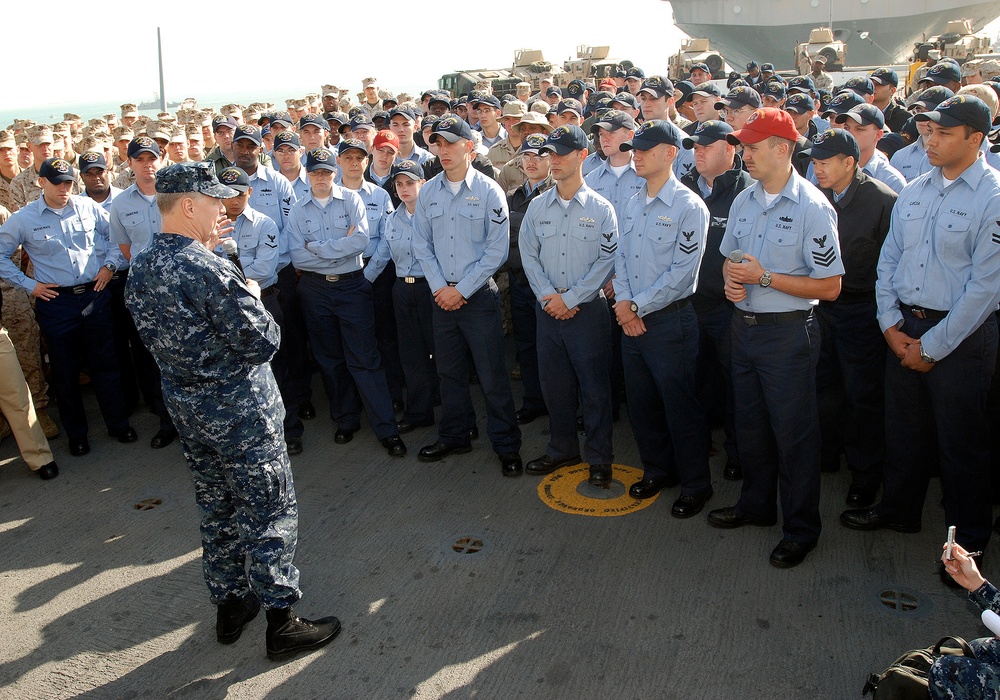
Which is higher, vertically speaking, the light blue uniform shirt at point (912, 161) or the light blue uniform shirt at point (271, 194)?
the light blue uniform shirt at point (912, 161)

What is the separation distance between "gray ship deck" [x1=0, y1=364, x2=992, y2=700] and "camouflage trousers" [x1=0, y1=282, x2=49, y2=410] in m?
1.66

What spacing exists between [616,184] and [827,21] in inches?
1888

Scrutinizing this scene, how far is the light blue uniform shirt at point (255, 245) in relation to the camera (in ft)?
18.7

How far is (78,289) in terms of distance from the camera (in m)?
6.08

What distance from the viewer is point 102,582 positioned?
14.3 feet

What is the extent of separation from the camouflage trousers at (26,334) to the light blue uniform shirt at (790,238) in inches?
227

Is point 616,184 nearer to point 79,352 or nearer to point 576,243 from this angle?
point 576,243

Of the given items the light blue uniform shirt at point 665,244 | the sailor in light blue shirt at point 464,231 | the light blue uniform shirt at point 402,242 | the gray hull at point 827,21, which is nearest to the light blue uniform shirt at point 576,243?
the light blue uniform shirt at point 665,244

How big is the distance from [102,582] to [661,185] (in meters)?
3.91

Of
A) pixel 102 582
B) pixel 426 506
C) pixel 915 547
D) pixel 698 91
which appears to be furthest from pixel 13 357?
pixel 698 91

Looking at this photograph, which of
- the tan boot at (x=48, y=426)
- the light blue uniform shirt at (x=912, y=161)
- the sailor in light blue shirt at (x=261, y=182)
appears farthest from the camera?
the sailor in light blue shirt at (x=261, y=182)

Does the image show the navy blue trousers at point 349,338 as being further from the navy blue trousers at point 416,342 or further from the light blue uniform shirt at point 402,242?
the light blue uniform shirt at point 402,242

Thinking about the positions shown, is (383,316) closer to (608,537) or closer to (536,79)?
(608,537)

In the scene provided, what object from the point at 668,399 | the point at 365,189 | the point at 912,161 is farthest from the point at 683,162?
the point at 668,399
